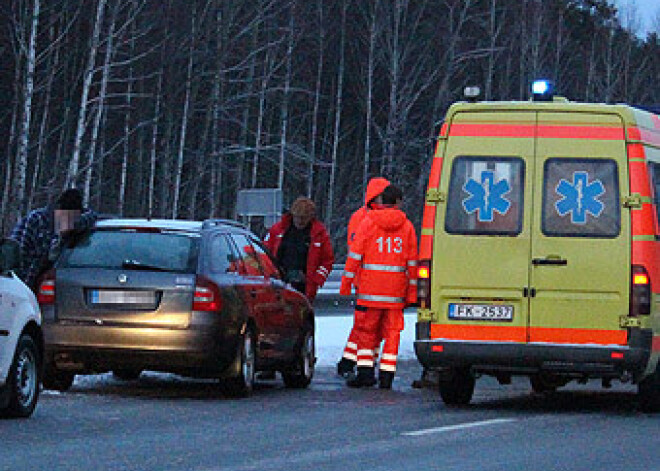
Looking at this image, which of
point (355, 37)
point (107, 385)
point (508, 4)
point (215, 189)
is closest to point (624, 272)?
point (107, 385)

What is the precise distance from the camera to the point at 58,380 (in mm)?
15906

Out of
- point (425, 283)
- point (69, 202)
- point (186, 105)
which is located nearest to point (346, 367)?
point (69, 202)

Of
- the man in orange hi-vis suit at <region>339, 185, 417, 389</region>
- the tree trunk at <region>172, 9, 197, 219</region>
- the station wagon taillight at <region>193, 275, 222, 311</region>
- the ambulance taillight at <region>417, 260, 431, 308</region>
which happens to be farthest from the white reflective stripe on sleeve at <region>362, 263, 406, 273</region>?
the tree trunk at <region>172, 9, 197, 219</region>

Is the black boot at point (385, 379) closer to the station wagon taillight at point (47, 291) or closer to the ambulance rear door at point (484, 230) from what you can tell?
the ambulance rear door at point (484, 230)

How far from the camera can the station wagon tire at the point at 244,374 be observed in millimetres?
15531

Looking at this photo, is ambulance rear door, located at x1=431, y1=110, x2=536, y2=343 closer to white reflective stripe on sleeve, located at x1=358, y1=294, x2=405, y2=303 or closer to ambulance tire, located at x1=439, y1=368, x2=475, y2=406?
ambulance tire, located at x1=439, y1=368, x2=475, y2=406

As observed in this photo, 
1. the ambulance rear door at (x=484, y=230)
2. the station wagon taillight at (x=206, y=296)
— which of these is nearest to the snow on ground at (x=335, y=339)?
the station wagon taillight at (x=206, y=296)

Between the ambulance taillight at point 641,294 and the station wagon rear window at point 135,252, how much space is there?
11.5 ft

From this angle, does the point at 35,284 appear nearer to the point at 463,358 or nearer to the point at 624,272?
the point at 463,358

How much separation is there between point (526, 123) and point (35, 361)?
4.21 metres

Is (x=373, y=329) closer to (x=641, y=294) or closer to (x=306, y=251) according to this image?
(x=306, y=251)

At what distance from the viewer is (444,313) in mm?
14680

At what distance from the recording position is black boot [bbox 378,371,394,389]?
17312mm

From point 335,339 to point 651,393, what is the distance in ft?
30.6
